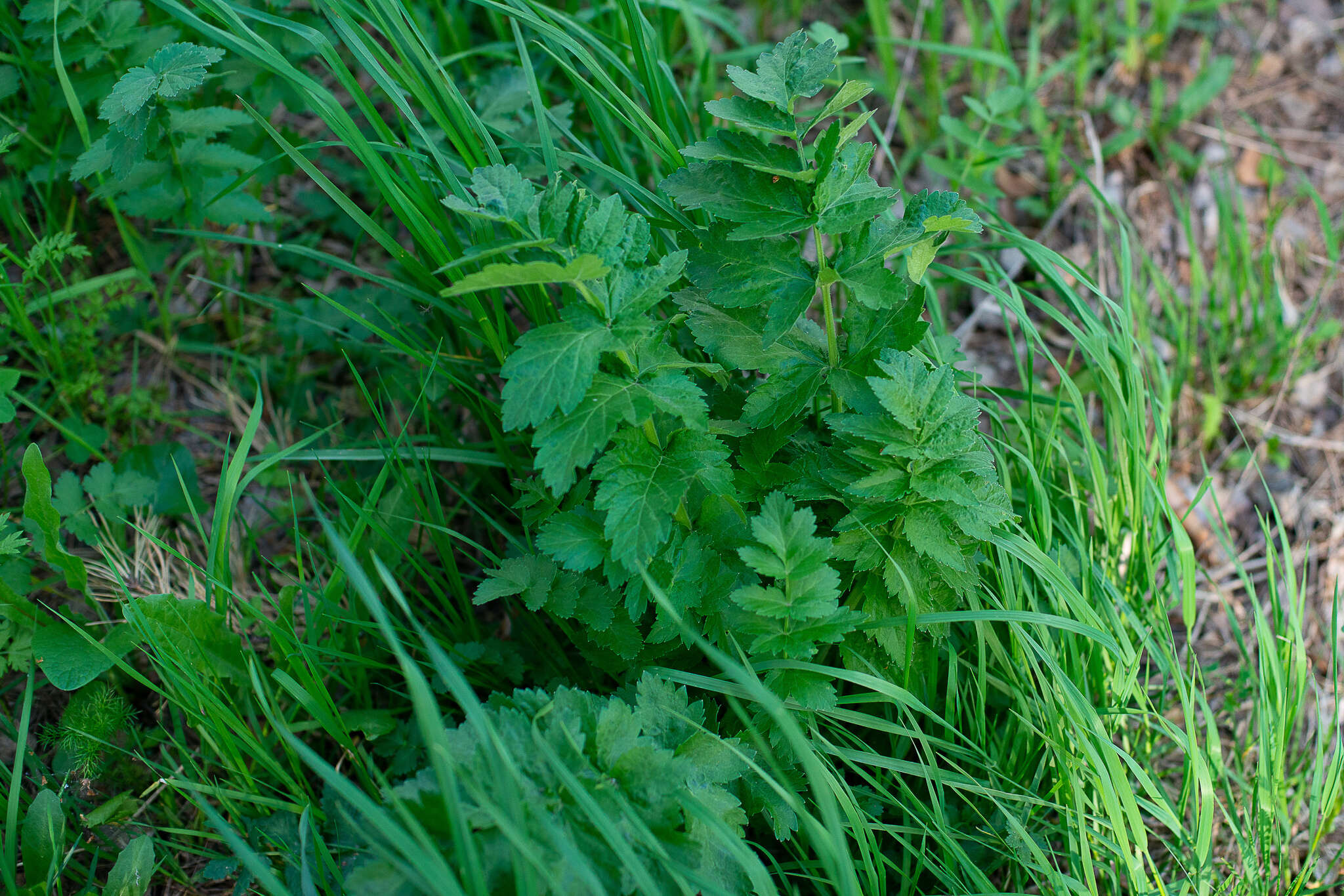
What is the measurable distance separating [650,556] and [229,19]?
4.00ft

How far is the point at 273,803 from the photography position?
1644 millimetres

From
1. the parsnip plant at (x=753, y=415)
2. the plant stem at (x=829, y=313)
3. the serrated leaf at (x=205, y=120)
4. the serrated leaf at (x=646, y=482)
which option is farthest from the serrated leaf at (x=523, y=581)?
the serrated leaf at (x=205, y=120)

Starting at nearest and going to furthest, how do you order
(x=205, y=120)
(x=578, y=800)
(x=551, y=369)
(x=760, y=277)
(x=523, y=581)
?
(x=578, y=800)
(x=551, y=369)
(x=760, y=277)
(x=523, y=581)
(x=205, y=120)

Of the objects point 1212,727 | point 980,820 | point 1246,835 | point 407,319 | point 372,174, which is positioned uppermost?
point 372,174

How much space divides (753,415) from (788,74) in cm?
57

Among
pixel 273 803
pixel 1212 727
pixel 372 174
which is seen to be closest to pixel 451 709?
pixel 273 803

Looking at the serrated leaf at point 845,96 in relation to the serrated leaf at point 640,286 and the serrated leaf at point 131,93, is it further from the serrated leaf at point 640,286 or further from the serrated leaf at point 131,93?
the serrated leaf at point 131,93

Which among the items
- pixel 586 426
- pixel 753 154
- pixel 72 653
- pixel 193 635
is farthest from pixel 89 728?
pixel 753 154

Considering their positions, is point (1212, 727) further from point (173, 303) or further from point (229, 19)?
point (173, 303)

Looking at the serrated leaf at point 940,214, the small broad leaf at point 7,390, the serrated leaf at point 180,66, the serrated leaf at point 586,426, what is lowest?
the small broad leaf at point 7,390

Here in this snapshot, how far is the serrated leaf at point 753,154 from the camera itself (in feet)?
4.78

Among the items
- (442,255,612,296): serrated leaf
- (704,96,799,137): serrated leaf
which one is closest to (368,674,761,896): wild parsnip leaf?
(442,255,612,296): serrated leaf

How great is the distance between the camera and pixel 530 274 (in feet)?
4.14

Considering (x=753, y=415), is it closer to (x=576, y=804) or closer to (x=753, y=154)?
(x=753, y=154)
